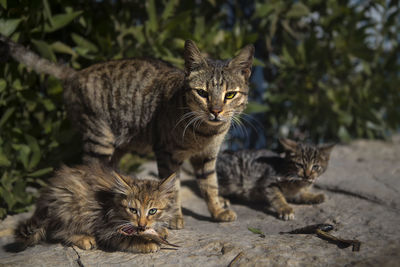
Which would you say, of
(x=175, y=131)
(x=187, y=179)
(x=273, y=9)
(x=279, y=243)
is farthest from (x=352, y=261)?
(x=273, y=9)

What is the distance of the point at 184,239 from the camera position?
3102mm

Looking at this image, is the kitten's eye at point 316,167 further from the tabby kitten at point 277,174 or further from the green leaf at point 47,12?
the green leaf at point 47,12

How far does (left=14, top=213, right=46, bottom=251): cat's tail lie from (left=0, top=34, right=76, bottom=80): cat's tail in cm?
150

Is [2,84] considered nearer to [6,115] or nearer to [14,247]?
[6,115]

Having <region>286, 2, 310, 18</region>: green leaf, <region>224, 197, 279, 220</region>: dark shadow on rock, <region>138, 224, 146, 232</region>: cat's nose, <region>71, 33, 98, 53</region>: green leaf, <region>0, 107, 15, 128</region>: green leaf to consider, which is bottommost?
<region>224, 197, 279, 220</region>: dark shadow on rock

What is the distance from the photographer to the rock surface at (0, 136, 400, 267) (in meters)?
2.56

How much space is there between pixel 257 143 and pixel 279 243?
355cm

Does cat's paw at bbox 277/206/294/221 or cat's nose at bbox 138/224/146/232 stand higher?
cat's nose at bbox 138/224/146/232

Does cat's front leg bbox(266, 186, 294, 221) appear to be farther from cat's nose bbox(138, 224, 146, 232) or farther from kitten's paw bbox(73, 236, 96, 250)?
kitten's paw bbox(73, 236, 96, 250)

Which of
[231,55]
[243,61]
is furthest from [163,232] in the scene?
[231,55]

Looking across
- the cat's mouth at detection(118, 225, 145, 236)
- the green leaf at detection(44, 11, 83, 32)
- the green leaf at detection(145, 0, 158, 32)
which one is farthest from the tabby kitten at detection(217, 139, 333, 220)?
the green leaf at detection(44, 11, 83, 32)

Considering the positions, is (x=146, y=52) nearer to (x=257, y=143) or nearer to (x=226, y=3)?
(x=226, y=3)

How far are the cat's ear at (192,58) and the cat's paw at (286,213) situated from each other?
1.56 metres

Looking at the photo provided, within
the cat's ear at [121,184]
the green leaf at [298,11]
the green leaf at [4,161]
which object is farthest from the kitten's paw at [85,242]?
the green leaf at [298,11]
